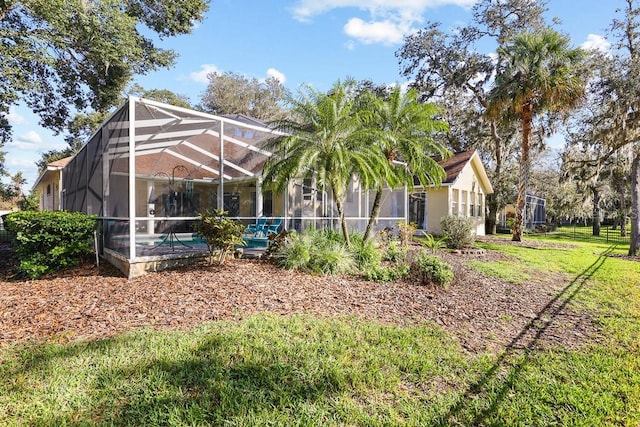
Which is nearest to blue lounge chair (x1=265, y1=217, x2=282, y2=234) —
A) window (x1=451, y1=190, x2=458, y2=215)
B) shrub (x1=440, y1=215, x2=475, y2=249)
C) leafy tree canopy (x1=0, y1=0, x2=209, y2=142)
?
shrub (x1=440, y1=215, x2=475, y2=249)

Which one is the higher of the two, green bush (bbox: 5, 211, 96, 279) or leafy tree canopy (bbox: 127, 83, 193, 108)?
leafy tree canopy (bbox: 127, 83, 193, 108)

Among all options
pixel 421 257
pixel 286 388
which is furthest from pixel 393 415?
pixel 421 257

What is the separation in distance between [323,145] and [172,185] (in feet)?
21.2

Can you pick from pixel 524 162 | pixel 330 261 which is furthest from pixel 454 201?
pixel 330 261

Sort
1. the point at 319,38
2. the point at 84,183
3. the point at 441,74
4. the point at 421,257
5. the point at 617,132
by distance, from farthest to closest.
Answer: the point at 441,74 < the point at 617,132 < the point at 319,38 < the point at 84,183 < the point at 421,257

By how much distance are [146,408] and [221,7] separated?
48.9ft

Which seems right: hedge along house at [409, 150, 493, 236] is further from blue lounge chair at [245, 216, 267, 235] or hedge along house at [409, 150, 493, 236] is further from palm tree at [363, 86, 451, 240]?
blue lounge chair at [245, 216, 267, 235]

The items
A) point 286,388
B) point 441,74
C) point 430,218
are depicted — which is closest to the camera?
point 286,388

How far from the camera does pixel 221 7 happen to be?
13.5 m

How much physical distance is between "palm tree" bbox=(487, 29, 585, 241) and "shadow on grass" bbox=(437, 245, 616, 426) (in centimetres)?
1235

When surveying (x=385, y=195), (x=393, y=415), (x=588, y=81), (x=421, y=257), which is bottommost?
(x=393, y=415)

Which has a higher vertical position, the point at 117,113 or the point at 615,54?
the point at 615,54

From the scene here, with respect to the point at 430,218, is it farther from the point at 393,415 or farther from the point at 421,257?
the point at 393,415

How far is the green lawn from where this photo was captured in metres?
2.69
